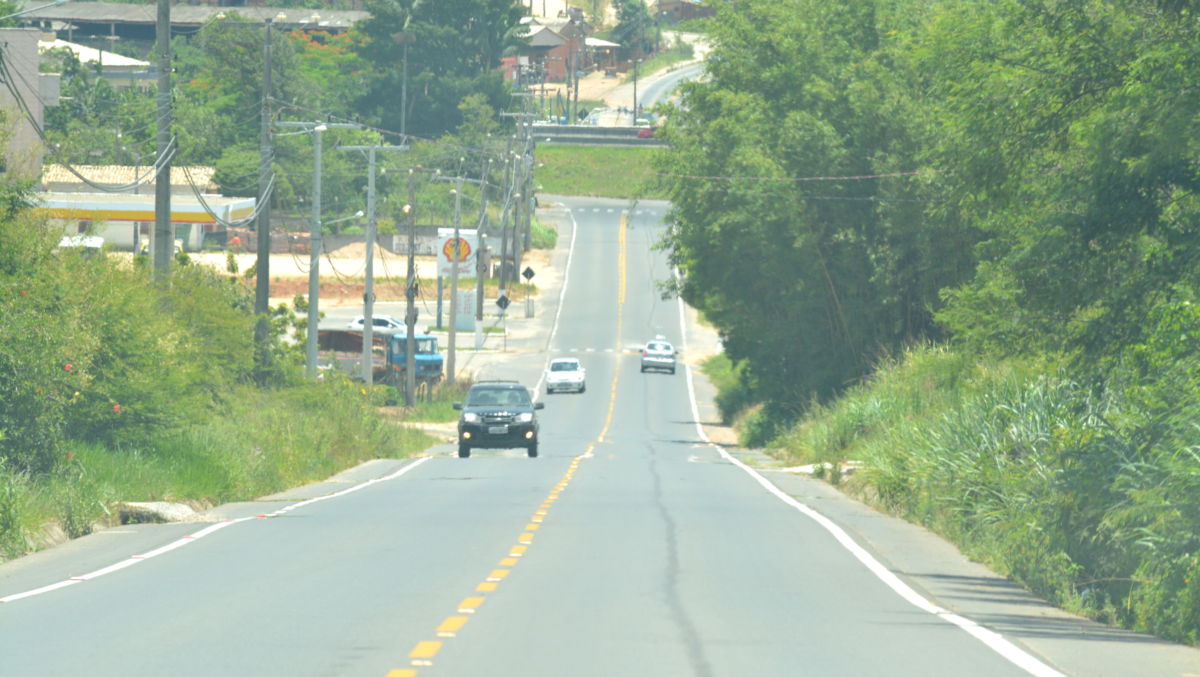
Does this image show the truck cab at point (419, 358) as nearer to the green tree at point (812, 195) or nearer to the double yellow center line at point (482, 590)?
the green tree at point (812, 195)

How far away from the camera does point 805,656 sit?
33.4 feet

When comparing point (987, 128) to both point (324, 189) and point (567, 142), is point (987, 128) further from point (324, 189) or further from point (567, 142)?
point (567, 142)

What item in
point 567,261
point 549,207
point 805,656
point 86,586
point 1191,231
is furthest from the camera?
point 549,207

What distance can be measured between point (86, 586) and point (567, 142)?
140824 mm

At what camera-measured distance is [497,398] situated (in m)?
38.8

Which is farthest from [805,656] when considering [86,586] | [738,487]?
[738,487]

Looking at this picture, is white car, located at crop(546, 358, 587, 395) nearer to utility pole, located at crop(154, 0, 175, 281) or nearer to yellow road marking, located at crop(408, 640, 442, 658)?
utility pole, located at crop(154, 0, 175, 281)

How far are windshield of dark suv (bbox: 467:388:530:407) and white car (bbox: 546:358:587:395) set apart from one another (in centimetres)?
3182

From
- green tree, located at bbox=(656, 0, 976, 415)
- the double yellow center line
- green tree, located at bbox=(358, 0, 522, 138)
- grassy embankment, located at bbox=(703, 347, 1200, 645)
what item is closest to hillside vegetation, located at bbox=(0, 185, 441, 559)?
the double yellow center line

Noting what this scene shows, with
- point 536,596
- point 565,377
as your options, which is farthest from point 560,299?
point 536,596

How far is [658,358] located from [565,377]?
9.48m

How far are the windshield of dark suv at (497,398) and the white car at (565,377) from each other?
31820 mm

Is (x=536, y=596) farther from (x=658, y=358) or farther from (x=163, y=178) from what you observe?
(x=658, y=358)

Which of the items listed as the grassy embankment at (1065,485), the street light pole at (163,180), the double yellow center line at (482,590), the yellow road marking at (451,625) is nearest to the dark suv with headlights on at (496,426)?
the double yellow center line at (482,590)
